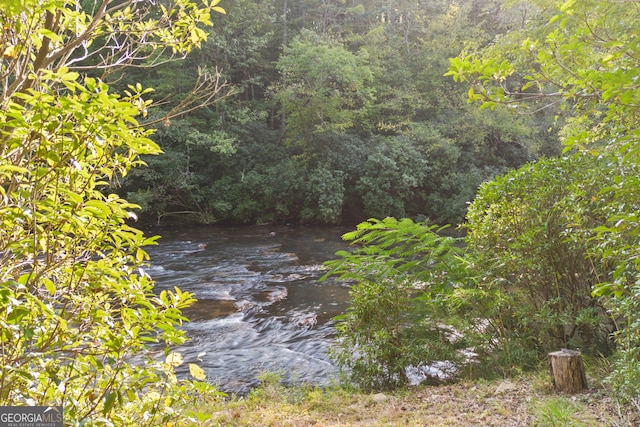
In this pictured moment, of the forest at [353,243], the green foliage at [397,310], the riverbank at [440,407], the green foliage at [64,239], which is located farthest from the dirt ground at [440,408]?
the green foliage at [64,239]

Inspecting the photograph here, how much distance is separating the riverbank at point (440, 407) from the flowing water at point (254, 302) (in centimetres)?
98

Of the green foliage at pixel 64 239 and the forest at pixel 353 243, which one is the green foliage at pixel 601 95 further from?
the green foliage at pixel 64 239

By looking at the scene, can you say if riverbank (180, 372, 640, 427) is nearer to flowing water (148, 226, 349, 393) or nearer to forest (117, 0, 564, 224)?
flowing water (148, 226, 349, 393)

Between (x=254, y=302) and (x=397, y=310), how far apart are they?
14.8ft

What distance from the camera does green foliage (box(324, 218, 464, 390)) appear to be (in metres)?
4.79

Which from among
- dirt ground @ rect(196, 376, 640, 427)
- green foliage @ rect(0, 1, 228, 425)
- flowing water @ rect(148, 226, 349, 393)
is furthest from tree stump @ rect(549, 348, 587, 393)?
green foliage @ rect(0, 1, 228, 425)

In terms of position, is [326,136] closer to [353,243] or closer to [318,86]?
[318,86]

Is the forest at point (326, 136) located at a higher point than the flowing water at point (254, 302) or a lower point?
higher

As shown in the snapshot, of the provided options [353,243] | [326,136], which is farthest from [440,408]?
[326,136]

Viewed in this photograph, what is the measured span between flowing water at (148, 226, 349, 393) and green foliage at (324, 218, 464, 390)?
2.08 feet

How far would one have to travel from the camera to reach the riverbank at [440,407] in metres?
3.40

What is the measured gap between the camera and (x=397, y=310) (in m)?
4.86

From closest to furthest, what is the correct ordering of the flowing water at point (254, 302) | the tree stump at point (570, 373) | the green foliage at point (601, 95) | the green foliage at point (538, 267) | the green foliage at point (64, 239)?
the green foliage at point (64, 239) → the green foliage at point (601, 95) → the tree stump at point (570, 373) → the green foliage at point (538, 267) → the flowing water at point (254, 302)

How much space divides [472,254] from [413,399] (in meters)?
1.70
